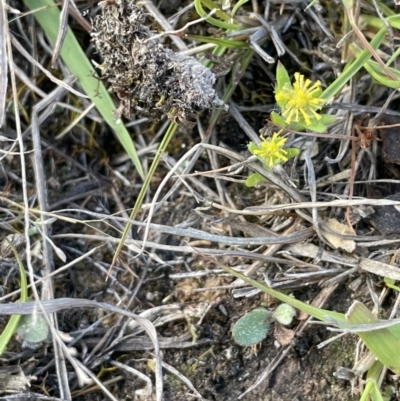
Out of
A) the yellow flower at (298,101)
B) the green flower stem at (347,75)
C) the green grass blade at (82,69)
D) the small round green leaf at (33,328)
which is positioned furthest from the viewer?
the green grass blade at (82,69)

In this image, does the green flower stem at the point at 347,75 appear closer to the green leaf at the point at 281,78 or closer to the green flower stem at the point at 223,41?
the green leaf at the point at 281,78

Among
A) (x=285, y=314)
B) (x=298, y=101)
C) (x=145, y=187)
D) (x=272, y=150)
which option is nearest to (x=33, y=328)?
(x=145, y=187)

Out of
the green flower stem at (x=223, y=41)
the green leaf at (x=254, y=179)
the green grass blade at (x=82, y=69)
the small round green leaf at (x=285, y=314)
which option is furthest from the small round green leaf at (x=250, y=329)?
the green flower stem at (x=223, y=41)

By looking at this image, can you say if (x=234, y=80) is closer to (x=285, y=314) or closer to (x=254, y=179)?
(x=254, y=179)

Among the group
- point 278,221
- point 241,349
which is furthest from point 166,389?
point 278,221

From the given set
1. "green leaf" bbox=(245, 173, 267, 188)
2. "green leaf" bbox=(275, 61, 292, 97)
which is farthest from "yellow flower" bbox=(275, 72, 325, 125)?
"green leaf" bbox=(245, 173, 267, 188)

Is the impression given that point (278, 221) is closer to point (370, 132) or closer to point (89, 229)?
point (370, 132)

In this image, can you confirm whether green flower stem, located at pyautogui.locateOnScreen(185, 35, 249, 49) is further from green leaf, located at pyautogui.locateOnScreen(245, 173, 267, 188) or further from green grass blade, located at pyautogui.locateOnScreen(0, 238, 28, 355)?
green grass blade, located at pyautogui.locateOnScreen(0, 238, 28, 355)
